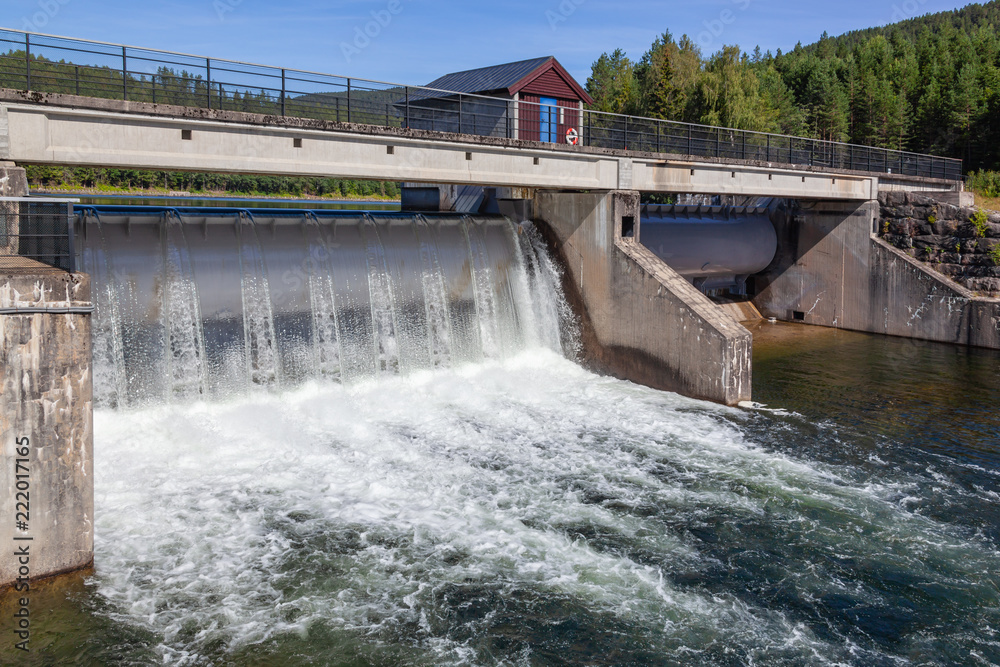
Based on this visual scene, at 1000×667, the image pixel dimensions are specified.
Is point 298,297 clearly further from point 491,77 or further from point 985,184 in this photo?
point 985,184

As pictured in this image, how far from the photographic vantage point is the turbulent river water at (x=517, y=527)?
30.7ft

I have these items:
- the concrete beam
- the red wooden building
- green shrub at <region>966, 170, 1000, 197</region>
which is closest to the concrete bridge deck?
the concrete beam

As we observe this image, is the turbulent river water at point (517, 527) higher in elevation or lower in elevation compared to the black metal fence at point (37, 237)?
lower

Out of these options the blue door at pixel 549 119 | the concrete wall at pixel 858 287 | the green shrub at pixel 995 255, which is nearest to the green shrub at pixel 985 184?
the concrete wall at pixel 858 287

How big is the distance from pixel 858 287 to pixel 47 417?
28179 mm

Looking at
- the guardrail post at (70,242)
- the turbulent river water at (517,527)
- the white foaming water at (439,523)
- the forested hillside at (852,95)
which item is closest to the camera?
the turbulent river water at (517,527)

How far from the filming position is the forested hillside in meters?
53.7

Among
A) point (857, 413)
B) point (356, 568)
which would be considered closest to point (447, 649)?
point (356, 568)

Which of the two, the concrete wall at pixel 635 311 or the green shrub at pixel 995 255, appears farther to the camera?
the green shrub at pixel 995 255

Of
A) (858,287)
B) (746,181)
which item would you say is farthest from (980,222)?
(746,181)

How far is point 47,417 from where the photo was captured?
974 centimetres

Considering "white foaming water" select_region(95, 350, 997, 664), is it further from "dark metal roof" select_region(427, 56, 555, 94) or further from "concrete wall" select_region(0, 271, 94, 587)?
"dark metal roof" select_region(427, 56, 555, 94)

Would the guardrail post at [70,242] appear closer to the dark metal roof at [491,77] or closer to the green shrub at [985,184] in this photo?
the dark metal roof at [491,77]

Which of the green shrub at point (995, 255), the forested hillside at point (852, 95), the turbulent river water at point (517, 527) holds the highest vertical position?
the forested hillside at point (852, 95)
